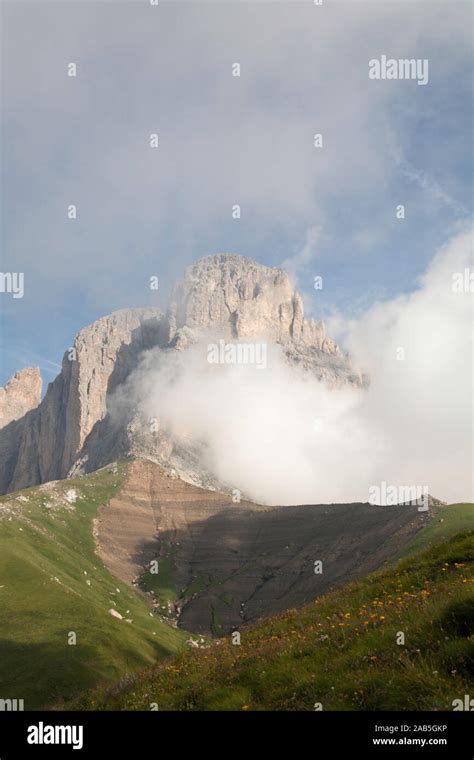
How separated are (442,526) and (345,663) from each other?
407 ft

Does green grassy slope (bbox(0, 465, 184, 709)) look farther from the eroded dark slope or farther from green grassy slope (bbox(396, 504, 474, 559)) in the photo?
green grassy slope (bbox(396, 504, 474, 559))

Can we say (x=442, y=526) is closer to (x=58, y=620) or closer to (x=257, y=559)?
(x=257, y=559)

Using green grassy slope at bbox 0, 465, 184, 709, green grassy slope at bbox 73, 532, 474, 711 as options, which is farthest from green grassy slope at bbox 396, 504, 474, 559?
green grassy slope at bbox 73, 532, 474, 711

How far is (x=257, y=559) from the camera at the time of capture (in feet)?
606

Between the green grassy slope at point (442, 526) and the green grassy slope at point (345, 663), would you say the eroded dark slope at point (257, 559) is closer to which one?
the green grassy slope at point (442, 526)

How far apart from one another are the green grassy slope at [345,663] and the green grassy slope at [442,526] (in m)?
98.7

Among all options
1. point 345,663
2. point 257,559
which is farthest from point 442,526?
point 345,663

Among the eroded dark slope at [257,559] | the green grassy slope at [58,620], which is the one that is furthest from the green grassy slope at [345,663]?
the eroded dark slope at [257,559]

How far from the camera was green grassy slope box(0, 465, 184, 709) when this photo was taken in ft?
193

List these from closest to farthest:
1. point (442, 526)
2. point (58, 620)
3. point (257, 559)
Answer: point (58, 620), point (442, 526), point (257, 559)

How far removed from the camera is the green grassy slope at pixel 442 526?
110713 mm

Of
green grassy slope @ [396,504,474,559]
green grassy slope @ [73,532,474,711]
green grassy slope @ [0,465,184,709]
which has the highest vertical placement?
green grassy slope @ [396,504,474,559]

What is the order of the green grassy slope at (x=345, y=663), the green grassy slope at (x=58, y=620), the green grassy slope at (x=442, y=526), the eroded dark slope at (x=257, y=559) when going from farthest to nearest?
the eroded dark slope at (x=257, y=559), the green grassy slope at (x=442, y=526), the green grassy slope at (x=58, y=620), the green grassy slope at (x=345, y=663)

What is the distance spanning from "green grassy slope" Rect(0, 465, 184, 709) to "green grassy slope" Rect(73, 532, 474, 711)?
43.6 ft
